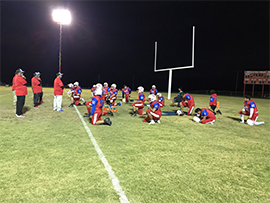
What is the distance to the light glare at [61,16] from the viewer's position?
15.1 m

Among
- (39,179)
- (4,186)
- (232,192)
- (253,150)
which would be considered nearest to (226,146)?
(253,150)

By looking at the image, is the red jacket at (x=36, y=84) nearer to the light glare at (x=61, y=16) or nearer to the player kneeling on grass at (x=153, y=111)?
the player kneeling on grass at (x=153, y=111)

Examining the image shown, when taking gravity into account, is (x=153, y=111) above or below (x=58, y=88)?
below

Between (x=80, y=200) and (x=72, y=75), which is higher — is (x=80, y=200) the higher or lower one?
the lower one

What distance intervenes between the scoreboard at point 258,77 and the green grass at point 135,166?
29099 mm

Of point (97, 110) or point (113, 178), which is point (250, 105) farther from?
point (113, 178)

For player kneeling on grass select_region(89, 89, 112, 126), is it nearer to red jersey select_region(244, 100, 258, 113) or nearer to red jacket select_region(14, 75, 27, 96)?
red jacket select_region(14, 75, 27, 96)

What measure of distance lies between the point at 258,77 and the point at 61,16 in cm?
3148

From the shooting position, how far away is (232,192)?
2740mm

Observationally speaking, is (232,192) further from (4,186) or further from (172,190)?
(4,186)

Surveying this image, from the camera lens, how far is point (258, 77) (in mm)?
29578

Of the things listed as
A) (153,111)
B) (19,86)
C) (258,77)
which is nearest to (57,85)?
(19,86)

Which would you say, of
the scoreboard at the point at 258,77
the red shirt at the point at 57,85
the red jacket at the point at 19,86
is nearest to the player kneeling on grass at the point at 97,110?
the red jacket at the point at 19,86

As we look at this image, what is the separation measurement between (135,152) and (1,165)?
2.79m
